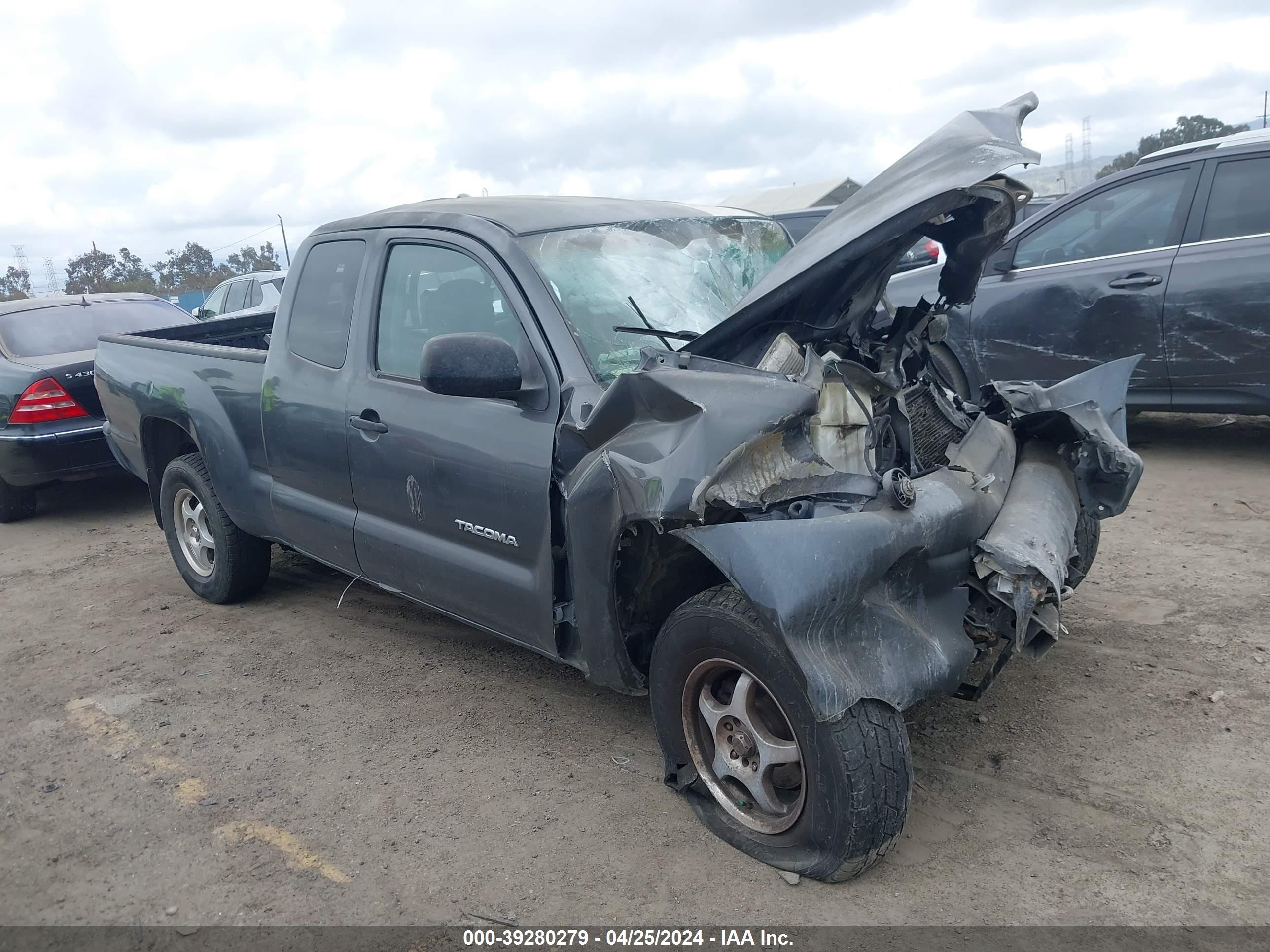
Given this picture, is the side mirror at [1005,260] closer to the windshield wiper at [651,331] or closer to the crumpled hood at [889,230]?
the crumpled hood at [889,230]

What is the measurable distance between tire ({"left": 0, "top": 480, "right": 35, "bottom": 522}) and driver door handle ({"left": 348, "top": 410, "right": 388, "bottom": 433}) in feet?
16.2

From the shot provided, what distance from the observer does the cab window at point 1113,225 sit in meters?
6.00

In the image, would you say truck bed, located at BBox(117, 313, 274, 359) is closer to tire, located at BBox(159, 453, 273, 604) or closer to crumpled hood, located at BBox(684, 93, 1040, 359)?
tire, located at BBox(159, 453, 273, 604)

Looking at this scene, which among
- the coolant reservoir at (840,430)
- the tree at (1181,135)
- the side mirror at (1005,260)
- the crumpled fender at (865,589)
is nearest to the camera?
the crumpled fender at (865,589)

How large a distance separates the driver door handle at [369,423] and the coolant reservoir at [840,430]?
1.70 meters

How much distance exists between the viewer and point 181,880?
9.61 ft

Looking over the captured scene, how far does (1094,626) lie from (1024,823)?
1485mm

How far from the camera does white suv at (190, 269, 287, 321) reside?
47.2 ft

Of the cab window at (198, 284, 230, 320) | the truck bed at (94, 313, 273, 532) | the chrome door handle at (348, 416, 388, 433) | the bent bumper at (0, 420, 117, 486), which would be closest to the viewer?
the chrome door handle at (348, 416, 388, 433)

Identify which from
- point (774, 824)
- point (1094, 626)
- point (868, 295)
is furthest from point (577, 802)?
point (1094, 626)

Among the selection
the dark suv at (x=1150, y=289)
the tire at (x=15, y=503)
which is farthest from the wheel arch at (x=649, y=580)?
the tire at (x=15, y=503)

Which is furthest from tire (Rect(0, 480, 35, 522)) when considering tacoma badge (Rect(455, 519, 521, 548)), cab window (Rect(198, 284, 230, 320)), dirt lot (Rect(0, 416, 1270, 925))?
cab window (Rect(198, 284, 230, 320))

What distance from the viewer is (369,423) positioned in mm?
3779

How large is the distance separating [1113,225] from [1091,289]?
1.63 ft
